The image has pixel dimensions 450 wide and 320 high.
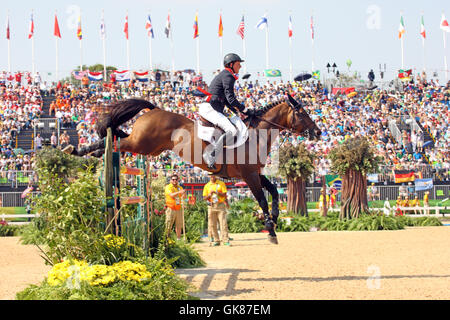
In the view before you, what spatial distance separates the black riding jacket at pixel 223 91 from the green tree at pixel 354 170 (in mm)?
10760

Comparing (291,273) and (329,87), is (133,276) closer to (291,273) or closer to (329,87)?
(291,273)

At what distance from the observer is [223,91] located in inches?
350

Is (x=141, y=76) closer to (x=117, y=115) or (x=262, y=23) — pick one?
(x=262, y=23)

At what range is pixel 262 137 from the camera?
9.35 m

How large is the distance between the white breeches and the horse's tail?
1.05 m

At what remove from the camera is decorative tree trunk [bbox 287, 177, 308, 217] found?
65.7ft

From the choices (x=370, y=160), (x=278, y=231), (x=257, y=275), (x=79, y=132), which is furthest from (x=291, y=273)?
(x=79, y=132)

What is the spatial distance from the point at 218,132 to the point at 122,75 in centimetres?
3054

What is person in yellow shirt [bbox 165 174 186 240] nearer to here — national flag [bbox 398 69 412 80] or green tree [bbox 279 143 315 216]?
green tree [bbox 279 143 315 216]

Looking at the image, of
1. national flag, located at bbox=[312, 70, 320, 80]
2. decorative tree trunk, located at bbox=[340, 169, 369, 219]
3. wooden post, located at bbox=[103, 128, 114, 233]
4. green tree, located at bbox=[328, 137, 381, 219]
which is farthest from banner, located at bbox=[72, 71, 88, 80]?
wooden post, located at bbox=[103, 128, 114, 233]

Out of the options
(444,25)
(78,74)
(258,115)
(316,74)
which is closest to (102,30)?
(78,74)

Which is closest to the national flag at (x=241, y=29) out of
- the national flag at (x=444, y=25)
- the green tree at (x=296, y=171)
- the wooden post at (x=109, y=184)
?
the national flag at (x=444, y=25)

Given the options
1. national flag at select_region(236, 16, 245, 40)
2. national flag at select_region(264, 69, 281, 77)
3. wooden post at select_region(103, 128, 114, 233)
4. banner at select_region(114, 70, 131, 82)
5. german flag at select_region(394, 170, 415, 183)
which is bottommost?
german flag at select_region(394, 170, 415, 183)

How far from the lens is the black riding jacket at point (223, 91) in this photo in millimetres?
8734
